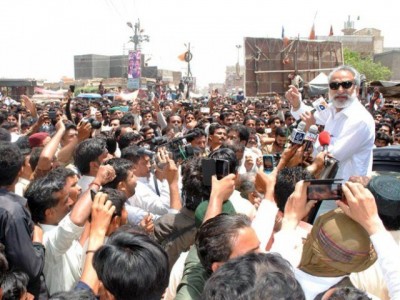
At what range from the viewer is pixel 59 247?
8.95 feet

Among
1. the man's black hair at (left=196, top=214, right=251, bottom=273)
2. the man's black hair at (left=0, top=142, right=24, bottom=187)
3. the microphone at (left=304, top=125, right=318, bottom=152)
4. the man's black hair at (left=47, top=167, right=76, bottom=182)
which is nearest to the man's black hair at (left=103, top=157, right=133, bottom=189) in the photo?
the man's black hair at (left=47, top=167, right=76, bottom=182)

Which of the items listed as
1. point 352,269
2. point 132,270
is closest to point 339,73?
point 352,269

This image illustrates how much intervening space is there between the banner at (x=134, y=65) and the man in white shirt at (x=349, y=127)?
29616 millimetres

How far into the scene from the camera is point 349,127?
3850 mm

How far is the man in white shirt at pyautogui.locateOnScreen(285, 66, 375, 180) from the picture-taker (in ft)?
12.5

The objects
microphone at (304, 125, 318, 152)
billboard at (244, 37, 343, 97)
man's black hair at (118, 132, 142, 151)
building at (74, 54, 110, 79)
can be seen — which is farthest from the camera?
building at (74, 54, 110, 79)

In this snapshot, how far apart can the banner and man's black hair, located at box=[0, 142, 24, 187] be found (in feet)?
99.6

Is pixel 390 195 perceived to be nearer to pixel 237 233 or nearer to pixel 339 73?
pixel 237 233

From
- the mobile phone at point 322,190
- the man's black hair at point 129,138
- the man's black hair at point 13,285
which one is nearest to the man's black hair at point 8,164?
the man's black hair at point 13,285

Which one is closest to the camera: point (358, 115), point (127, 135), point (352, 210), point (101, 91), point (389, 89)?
point (352, 210)

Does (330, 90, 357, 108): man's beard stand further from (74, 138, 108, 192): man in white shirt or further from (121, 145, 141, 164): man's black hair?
(74, 138, 108, 192): man in white shirt

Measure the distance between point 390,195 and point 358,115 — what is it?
6.73ft

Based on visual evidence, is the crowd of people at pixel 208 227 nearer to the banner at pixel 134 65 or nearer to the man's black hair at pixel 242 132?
the man's black hair at pixel 242 132

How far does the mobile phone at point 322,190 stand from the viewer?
1.92 m
